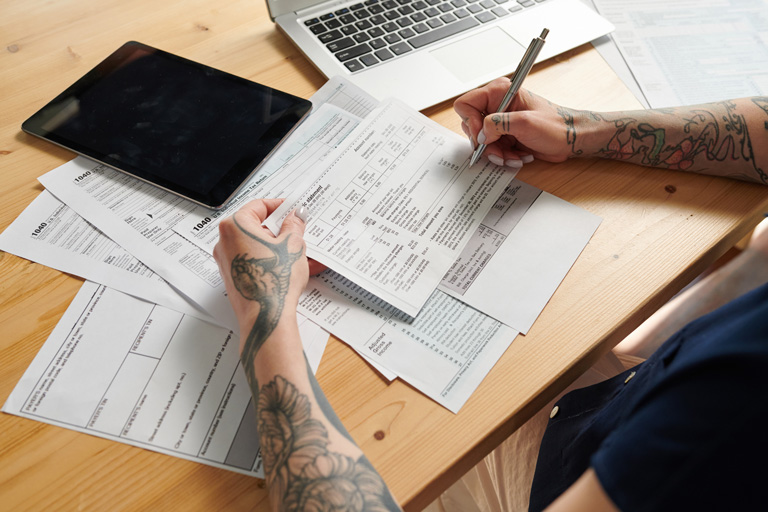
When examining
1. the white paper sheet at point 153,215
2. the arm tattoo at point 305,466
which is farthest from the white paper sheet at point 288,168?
the arm tattoo at point 305,466

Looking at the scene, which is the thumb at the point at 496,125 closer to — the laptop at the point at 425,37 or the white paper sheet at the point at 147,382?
the laptop at the point at 425,37

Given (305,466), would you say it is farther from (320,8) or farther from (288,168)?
(320,8)

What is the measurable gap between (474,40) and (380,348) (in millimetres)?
558

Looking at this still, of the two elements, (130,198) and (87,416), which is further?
(130,198)

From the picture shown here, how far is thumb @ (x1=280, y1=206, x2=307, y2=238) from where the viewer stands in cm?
62

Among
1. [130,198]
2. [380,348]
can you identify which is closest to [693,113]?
[380,348]

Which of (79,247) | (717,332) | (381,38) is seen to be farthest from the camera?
(381,38)

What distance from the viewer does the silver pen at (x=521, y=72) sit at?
0.66 meters

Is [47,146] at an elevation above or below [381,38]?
below

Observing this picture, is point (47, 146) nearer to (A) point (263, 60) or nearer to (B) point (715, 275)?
(A) point (263, 60)

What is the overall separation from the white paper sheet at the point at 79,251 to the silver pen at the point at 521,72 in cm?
40

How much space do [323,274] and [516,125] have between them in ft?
1.05

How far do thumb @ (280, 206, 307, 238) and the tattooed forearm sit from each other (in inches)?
14.5

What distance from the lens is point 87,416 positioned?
0.53 metres
